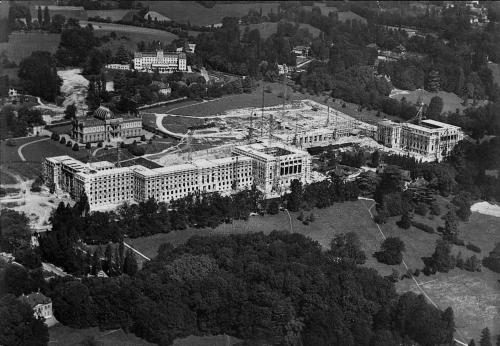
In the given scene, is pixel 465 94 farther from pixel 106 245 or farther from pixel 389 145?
pixel 106 245

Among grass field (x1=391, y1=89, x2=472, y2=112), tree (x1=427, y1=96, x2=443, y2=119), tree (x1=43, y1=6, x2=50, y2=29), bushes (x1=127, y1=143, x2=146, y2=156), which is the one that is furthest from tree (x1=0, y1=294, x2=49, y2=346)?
tree (x1=43, y1=6, x2=50, y2=29)

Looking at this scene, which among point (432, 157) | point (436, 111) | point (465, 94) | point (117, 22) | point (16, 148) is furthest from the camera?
point (117, 22)

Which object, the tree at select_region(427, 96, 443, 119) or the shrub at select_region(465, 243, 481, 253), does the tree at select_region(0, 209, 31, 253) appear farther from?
the tree at select_region(427, 96, 443, 119)

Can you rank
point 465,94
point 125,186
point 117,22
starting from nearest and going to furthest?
point 125,186, point 465,94, point 117,22

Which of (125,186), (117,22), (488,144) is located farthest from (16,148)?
(117,22)

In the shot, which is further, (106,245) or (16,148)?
(16,148)

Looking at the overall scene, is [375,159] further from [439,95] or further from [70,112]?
Result: [439,95]
